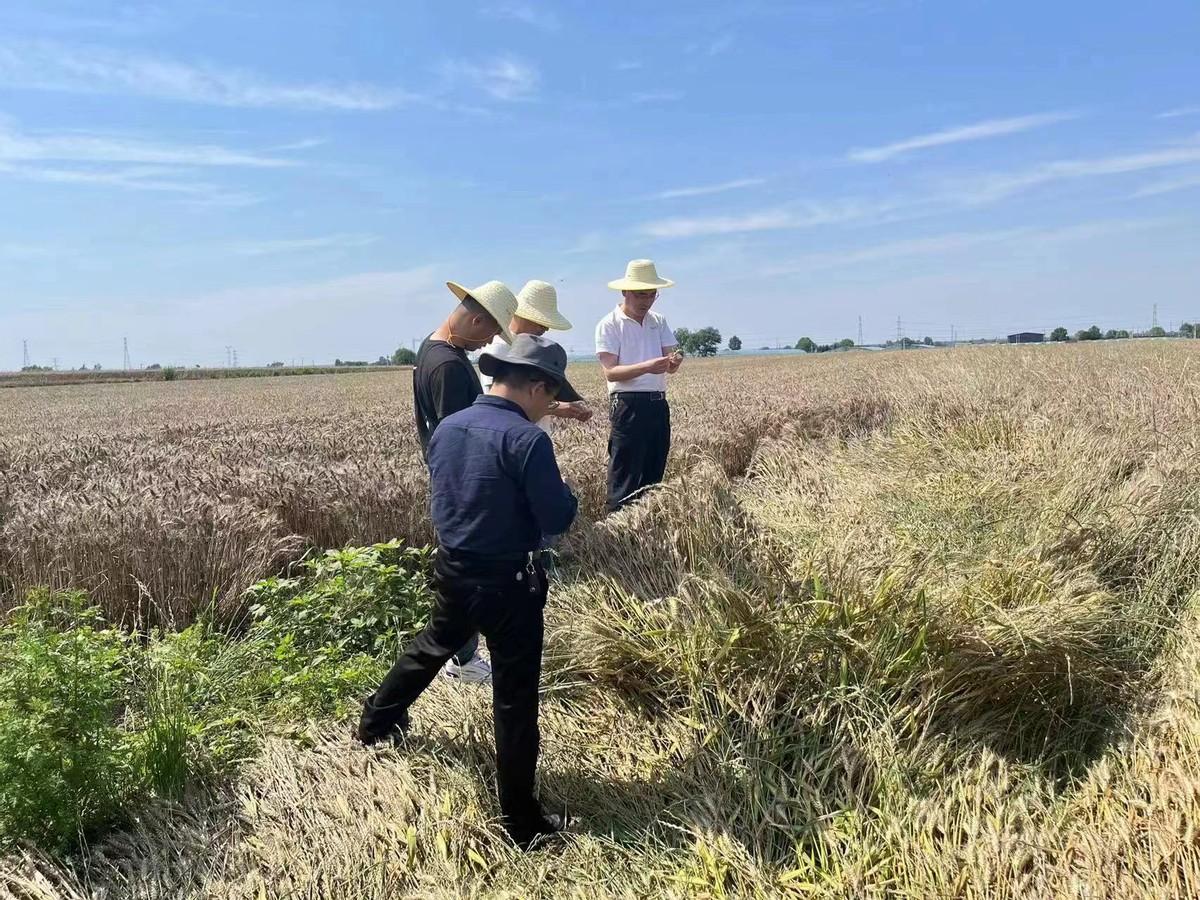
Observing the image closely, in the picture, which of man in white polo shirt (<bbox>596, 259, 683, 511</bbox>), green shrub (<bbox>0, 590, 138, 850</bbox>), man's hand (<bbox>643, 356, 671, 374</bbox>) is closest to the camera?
green shrub (<bbox>0, 590, 138, 850</bbox>)

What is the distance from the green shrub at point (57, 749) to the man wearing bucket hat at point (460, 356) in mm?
1444

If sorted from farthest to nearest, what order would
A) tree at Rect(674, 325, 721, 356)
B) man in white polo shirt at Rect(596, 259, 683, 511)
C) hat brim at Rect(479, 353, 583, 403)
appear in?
tree at Rect(674, 325, 721, 356)
man in white polo shirt at Rect(596, 259, 683, 511)
hat brim at Rect(479, 353, 583, 403)

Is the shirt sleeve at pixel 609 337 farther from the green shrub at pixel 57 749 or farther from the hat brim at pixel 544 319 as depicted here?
the green shrub at pixel 57 749

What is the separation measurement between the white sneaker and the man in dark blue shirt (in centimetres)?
105

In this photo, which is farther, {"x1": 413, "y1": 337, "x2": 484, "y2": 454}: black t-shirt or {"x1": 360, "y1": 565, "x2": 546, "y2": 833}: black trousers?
{"x1": 413, "y1": 337, "x2": 484, "y2": 454}: black t-shirt

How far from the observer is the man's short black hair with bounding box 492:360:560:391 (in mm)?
2783

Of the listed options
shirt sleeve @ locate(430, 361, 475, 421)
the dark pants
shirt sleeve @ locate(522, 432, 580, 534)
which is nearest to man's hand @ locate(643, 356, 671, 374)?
the dark pants

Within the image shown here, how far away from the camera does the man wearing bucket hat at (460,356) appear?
3686 mm

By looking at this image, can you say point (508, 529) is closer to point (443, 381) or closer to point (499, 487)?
point (499, 487)

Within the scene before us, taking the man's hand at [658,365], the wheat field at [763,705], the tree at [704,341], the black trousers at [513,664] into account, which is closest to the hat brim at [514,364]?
the black trousers at [513,664]

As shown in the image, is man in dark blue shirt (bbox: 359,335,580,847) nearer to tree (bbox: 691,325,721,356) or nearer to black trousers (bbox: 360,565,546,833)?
black trousers (bbox: 360,565,546,833)

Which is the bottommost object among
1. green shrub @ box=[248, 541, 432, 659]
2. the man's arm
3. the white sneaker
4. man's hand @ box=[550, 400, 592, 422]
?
the white sneaker

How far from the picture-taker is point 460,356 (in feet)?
12.3

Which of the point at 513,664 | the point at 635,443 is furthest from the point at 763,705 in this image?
the point at 635,443
